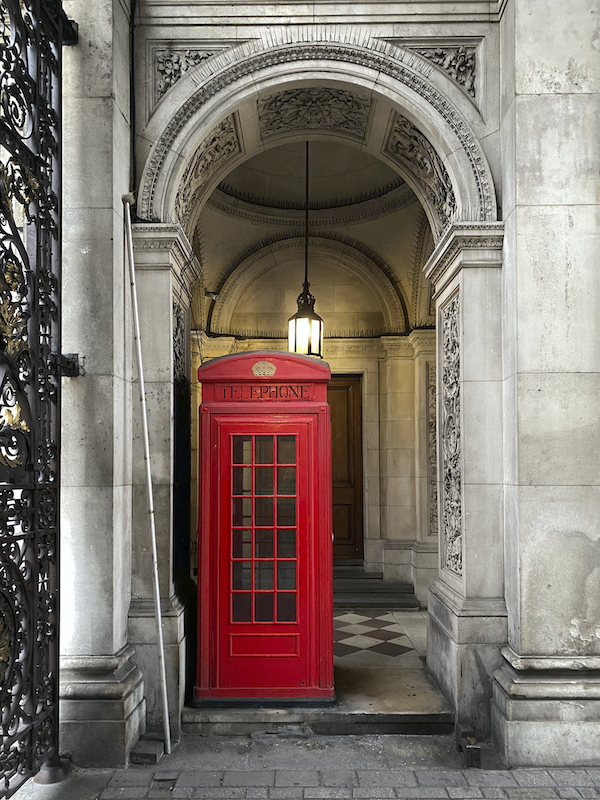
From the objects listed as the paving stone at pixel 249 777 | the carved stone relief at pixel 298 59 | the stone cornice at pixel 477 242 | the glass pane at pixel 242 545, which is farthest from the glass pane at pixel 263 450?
the paving stone at pixel 249 777

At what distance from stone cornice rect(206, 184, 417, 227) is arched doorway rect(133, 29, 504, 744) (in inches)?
0.7

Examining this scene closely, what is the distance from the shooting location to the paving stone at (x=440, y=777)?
14.3 feet

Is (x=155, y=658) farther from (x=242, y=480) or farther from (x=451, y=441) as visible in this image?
(x=451, y=441)

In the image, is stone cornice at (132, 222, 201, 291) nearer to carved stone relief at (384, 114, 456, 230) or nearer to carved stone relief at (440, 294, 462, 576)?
carved stone relief at (384, 114, 456, 230)

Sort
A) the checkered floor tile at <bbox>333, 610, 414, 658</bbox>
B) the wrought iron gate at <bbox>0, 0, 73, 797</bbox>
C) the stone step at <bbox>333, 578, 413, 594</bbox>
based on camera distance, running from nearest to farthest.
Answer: the wrought iron gate at <bbox>0, 0, 73, 797</bbox>
the checkered floor tile at <bbox>333, 610, 414, 658</bbox>
the stone step at <bbox>333, 578, 413, 594</bbox>

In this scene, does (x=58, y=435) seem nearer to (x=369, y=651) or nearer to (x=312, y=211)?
(x=369, y=651)

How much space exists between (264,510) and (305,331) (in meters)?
3.57

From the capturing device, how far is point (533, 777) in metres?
4.42

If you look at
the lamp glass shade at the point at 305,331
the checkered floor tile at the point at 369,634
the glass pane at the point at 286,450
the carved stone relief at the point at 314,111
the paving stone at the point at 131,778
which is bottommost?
the checkered floor tile at the point at 369,634

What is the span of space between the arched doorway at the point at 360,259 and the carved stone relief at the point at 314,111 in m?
0.01

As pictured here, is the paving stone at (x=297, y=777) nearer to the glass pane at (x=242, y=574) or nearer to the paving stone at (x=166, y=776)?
the paving stone at (x=166, y=776)

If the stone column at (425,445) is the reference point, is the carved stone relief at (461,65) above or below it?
above

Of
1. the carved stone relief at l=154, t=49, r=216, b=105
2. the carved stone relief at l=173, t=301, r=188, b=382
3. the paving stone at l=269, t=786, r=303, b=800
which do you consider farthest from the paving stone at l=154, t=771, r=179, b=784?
the carved stone relief at l=154, t=49, r=216, b=105

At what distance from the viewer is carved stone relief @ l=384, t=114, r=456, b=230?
5707 millimetres
